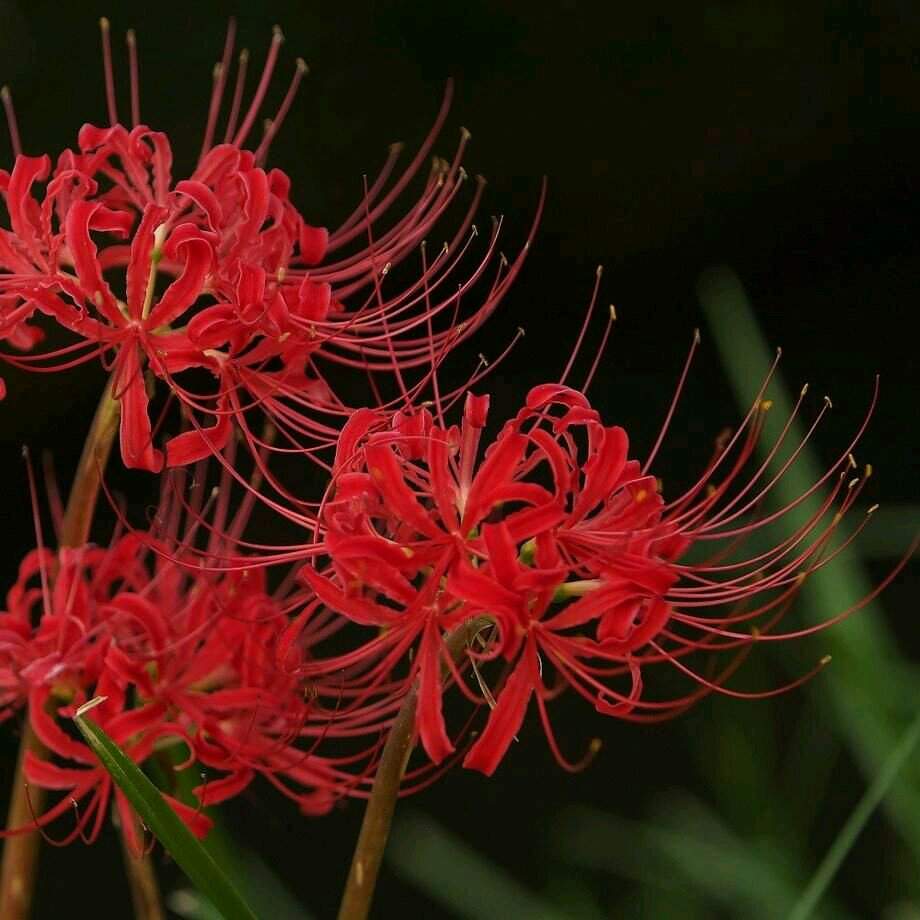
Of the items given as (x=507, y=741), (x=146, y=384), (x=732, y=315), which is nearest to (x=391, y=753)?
(x=507, y=741)

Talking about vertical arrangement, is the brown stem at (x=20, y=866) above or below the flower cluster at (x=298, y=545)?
below

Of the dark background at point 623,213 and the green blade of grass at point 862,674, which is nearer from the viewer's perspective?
the green blade of grass at point 862,674

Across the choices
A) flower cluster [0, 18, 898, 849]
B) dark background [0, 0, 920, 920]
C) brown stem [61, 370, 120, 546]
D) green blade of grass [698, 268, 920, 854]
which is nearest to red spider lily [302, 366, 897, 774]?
flower cluster [0, 18, 898, 849]

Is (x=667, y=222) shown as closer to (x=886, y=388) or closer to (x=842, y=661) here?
(x=886, y=388)

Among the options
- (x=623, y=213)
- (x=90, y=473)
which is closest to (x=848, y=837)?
(x=90, y=473)

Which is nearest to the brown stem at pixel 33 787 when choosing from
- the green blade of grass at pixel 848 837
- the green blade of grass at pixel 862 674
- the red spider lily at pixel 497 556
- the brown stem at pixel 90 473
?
the brown stem at pixel 90 473

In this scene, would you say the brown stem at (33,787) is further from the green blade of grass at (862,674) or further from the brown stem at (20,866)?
the green blade of grass at (862,674)

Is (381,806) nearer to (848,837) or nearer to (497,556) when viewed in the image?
(497,556)

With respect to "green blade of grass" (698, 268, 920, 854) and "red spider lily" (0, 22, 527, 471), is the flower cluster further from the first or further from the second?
"green blade of grass" (698, 268, 920, 854)
